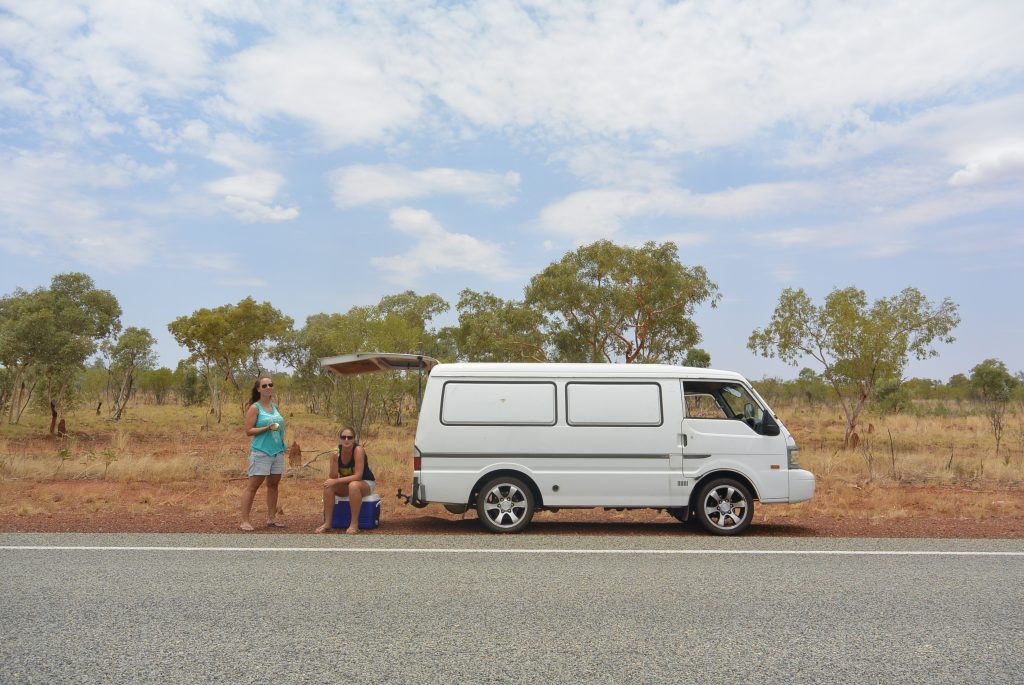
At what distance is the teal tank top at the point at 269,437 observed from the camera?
10.5 m

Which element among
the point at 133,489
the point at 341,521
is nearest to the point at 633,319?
the point at 133,489

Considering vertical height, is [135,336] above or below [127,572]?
above

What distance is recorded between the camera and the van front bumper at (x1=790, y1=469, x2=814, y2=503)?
10.7m

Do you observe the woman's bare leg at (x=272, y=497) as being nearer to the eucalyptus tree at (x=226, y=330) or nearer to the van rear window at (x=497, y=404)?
the van rear window at (x=497, y=404)

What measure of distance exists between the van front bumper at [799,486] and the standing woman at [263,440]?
617 cm

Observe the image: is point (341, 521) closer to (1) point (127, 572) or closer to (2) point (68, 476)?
(1) point (127, 572)

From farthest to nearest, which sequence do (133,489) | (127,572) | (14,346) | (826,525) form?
(14,346)
(133,489)
(826,525)
(127,572)

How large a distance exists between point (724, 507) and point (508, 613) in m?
5.03

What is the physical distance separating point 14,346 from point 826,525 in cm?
2773

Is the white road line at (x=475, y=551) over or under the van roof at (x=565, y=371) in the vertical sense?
under

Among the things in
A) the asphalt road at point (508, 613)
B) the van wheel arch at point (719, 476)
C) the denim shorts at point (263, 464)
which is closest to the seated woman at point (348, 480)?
the denim shorts at point (263, 464)

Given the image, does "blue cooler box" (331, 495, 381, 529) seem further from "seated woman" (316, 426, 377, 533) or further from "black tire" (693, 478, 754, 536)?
"black tire" (693, 478, 754, 536)

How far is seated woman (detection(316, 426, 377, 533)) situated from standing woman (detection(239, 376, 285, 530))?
663 millimetres

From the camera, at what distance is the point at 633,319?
104 feet
